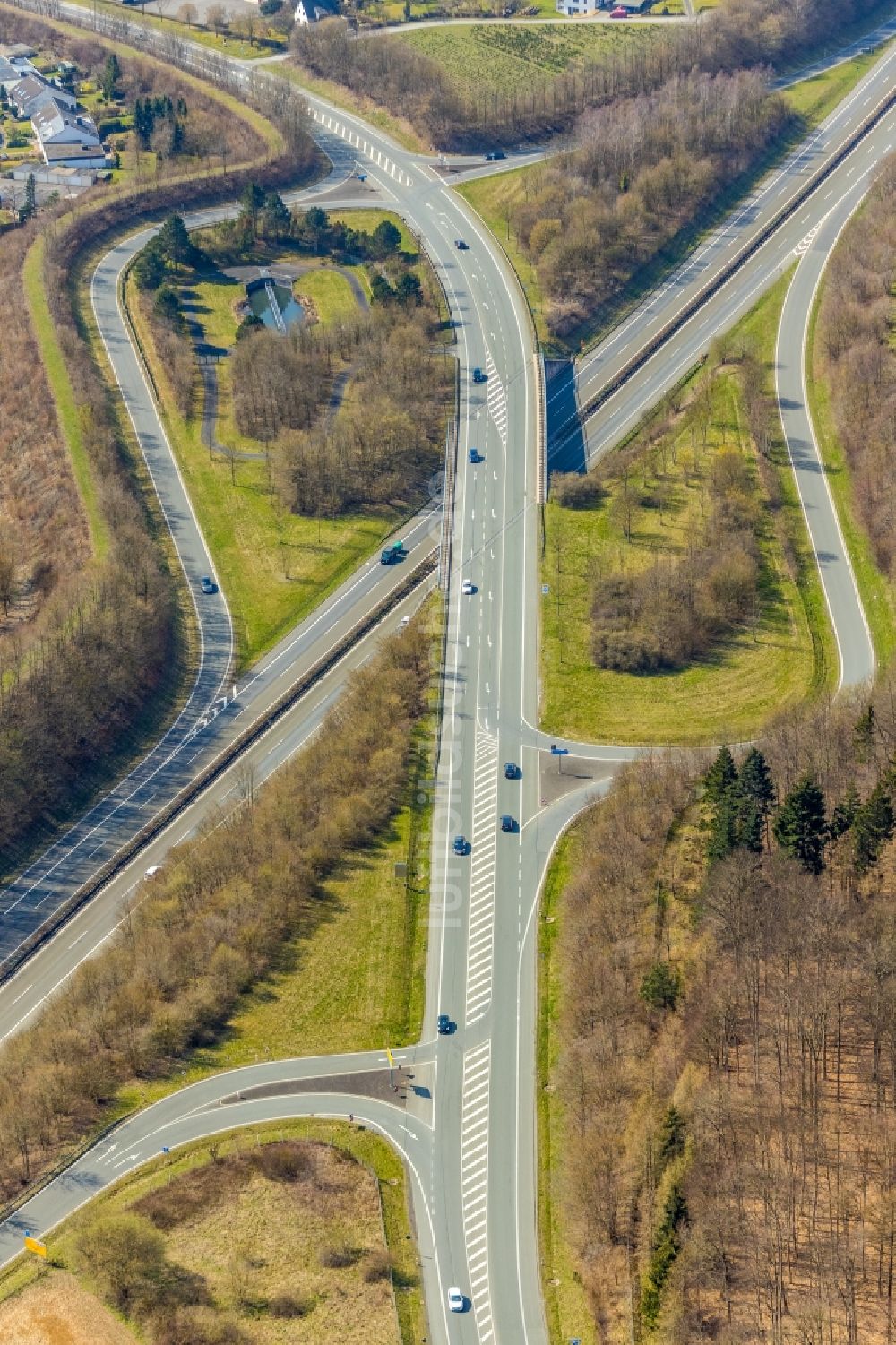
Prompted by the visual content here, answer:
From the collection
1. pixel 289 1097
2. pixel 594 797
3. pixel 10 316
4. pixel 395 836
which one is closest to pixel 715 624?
pixel 594 797

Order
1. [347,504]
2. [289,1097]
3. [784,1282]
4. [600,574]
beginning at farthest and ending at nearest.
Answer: [347,504]
[600,574]
[289,1097]
[784,1282]

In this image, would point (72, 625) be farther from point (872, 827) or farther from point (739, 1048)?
point (872, 827)

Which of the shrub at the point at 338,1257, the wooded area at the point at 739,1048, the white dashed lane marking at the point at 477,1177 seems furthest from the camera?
the shrub at the point at 338,1257

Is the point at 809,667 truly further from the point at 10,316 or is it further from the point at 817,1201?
the point at 10,316

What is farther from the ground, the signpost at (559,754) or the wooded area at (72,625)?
the wooded area at (72,625)

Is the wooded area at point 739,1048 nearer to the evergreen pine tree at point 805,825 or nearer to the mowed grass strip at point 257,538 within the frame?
the evergreen pine tree at point 805,825

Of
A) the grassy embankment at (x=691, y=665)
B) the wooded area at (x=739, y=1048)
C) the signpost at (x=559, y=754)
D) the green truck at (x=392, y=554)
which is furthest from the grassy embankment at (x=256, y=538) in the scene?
the wooded area at (x=739, y=1048)

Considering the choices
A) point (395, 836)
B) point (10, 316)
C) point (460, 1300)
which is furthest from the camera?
point (10, 316)

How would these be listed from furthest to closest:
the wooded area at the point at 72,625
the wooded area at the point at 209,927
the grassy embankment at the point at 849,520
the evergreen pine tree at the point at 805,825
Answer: the grassy embankment at the point at 849,520 → the wooded area at the point at 72,625 → the evergreen pine tree at the point at 805,825 → the wooded area at the point at 209,927
